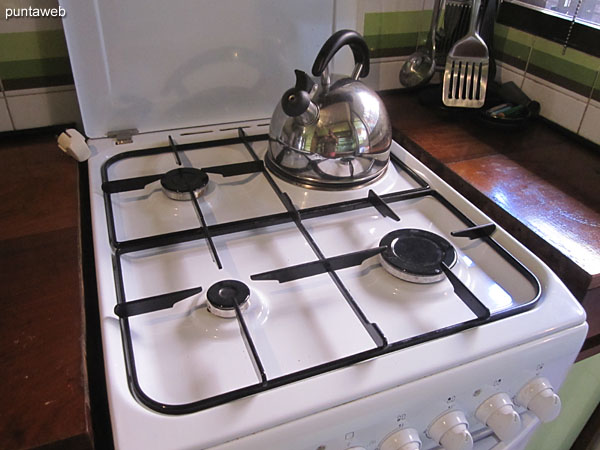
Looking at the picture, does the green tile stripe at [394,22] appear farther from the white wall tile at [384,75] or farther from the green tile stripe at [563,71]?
the green tile stripe at [563,71]

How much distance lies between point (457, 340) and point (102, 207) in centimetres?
52

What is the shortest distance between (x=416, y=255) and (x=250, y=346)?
27 cm

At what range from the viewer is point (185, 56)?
0.91m

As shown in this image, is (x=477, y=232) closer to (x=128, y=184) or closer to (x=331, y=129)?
(x=331, y=129)


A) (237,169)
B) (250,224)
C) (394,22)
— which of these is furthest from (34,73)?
(394,22)

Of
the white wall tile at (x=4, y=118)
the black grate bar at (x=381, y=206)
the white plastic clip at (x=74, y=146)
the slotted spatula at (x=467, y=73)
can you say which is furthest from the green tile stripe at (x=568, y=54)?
the white wall tile at (x=4, y=118)

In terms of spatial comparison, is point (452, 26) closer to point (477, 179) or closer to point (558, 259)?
point (477, 179)

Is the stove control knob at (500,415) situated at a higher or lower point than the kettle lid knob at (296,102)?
lower

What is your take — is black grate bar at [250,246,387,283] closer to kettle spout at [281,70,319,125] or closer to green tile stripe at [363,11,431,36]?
kettle spout at [281,70,319,125]

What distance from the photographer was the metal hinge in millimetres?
901

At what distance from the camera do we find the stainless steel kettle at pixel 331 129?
767mm

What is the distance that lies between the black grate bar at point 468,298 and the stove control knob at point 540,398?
11 cm

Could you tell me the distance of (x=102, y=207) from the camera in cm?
73

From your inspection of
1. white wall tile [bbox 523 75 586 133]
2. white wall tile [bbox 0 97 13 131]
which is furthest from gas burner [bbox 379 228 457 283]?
white wall tile [bbox 0 97 13 131]
